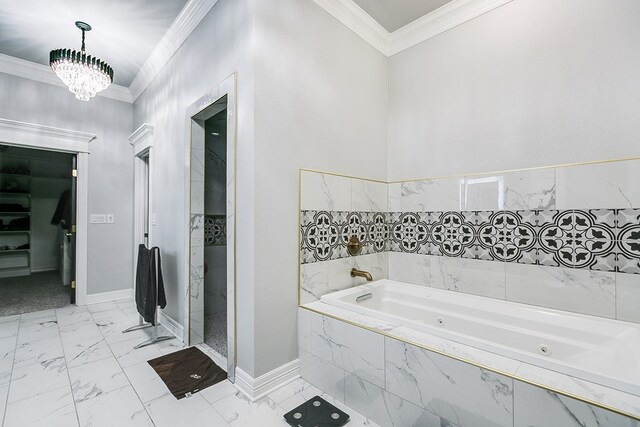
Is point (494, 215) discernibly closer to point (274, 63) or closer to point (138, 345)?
point (274, 63)

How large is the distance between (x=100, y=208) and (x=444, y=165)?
13.2ft

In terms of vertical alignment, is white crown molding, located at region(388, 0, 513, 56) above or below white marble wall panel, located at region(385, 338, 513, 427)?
above

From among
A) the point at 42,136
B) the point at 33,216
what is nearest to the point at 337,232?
the point at 42,136

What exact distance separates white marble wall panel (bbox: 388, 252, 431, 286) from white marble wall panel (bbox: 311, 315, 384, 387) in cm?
110

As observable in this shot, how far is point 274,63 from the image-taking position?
5.96 ft

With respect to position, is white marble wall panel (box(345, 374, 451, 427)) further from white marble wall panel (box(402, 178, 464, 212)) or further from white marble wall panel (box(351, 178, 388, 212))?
white marble wall panel (box(402, 178, 464, 212))

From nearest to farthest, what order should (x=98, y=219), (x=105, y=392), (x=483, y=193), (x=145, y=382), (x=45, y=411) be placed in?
1. (x=45, y=411)
2. (x=105, y=392)
3. (x=145, y=382)
4. (x=483, y=193)
5. (x=98, y=219)

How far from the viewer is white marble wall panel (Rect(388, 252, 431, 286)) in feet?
7.98

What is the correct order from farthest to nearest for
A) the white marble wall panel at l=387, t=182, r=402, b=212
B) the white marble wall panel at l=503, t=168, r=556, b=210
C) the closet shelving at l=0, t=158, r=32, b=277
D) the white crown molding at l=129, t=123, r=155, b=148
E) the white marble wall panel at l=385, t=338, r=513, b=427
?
the closet shelving at l=0, t=158, r=32, b=277
the white crown molding at l=129, t=123, r=155, b=148
the white marble wall panel at l=387, t=182, r=402, b=212
the white marble wall panel at l=503, t=168, r=556, b=210
the white marble wall panel at l=385, t=338, r=513, b=427

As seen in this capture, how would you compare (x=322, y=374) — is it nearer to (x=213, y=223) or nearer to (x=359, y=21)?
(x=213, y=223)

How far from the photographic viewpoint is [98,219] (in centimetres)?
355

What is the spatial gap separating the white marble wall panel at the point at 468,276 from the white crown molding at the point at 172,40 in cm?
270

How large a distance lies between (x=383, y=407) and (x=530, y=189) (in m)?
1.65

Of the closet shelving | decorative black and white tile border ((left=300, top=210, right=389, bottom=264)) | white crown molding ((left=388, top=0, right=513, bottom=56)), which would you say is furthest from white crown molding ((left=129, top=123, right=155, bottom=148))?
the closet shelving
